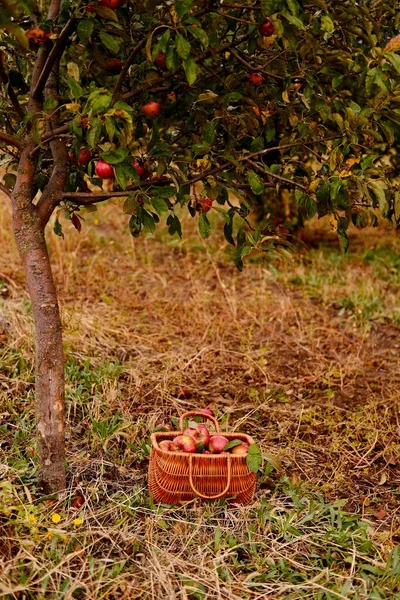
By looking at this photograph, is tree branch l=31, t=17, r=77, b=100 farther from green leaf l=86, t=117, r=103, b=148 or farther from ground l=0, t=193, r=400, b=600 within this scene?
ground l=0, t=193, r=400, b=600

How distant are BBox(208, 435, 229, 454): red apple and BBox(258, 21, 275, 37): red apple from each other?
1.25 m

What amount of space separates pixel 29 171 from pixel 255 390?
1.55 meters

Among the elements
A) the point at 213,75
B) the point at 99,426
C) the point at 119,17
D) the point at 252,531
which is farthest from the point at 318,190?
the point at 99,426

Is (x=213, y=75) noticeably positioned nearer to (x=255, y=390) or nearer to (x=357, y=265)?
(x=255, y=390)

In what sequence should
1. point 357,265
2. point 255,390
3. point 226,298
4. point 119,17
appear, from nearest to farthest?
point 119,17, point 255,390, point 226,298, point 357,265

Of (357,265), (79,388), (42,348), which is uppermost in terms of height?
(42,348)

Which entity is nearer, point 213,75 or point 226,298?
point 213,75

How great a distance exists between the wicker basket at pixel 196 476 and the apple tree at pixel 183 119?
319mm

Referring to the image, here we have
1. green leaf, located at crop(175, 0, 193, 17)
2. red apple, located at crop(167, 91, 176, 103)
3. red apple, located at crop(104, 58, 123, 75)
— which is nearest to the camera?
green leaf, located at crop(175, 0, 193, 17)

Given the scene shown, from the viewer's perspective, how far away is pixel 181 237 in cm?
247

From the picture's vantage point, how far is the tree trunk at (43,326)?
2.11 metres

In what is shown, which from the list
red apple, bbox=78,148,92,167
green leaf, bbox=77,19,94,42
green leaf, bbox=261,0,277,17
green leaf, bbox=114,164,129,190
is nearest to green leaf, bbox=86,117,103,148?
green leaf, bbox=114,164,129,190

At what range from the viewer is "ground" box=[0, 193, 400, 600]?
6.45 feet

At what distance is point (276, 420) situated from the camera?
2932mm
